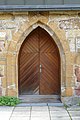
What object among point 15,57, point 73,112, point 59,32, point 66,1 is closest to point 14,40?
point 15,57

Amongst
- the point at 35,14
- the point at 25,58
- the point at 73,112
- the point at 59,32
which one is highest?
the point at 35,14

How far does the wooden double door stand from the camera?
9242mm

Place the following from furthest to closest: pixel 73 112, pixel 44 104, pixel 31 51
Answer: pixel 31 51, pixel 44 104, pixel 73 112

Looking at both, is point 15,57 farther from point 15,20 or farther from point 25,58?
point 15,20

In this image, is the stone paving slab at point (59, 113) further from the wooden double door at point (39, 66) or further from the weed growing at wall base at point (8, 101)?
the wooden double door at point (39, 66)

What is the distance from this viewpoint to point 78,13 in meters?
8.60

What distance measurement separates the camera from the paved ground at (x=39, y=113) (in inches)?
275

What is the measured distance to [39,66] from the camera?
9.27 meters

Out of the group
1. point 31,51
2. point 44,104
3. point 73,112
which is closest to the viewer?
point 73,112

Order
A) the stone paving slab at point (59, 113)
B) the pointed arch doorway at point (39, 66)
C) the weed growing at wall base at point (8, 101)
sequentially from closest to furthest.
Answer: the stone paving slab at point (59, 113) < the weed growing at wall base at point (8, 101) < the pointed arch doorway at point (39, 66)

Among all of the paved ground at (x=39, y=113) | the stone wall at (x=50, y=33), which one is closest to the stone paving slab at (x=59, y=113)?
the paved ground at (x=39, y=113)

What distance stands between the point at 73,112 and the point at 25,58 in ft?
8.71

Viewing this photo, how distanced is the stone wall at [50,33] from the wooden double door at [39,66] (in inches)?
20.8

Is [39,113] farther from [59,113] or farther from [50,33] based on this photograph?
[50,33]
